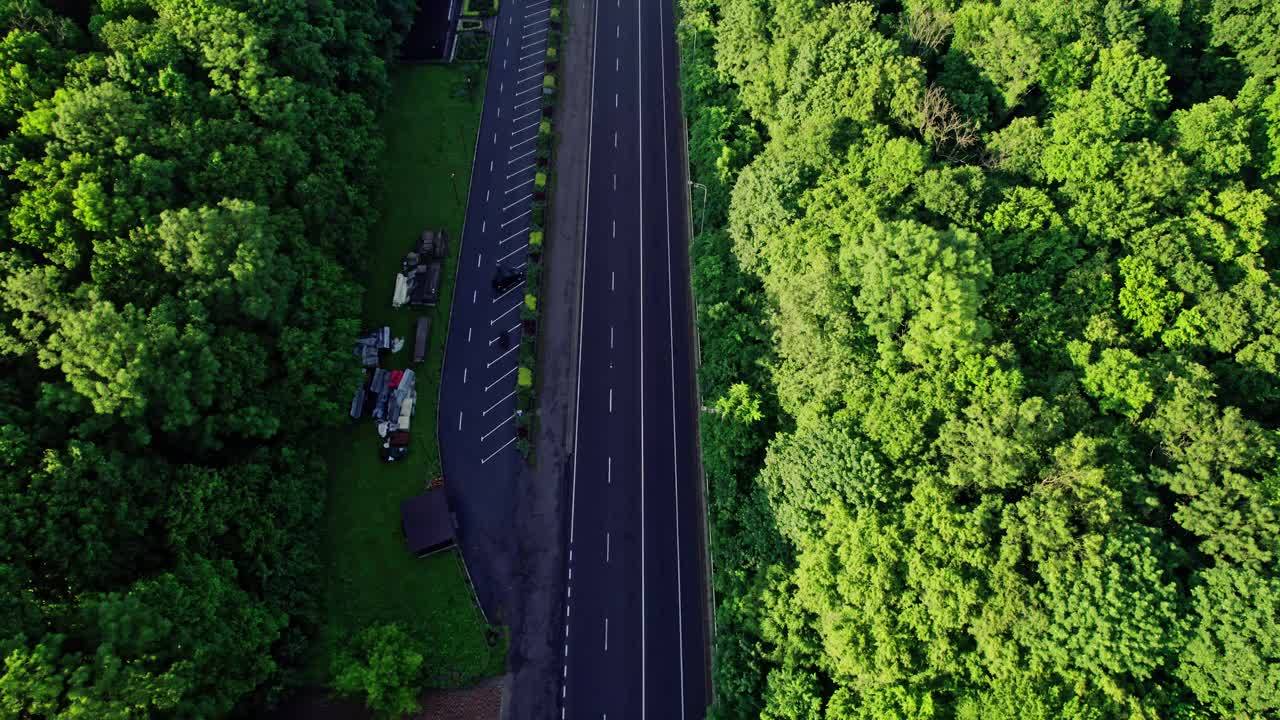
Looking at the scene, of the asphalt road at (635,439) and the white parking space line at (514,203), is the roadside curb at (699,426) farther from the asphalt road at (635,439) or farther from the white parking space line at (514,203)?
the white parking space line at (514,203)

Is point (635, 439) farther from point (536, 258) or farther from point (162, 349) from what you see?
point (162, 349)

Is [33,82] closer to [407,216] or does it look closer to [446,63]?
[407,216]

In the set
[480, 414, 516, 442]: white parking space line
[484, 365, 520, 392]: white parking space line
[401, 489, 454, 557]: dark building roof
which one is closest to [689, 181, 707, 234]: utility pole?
[484, 365, 520, 392]: white parking space line

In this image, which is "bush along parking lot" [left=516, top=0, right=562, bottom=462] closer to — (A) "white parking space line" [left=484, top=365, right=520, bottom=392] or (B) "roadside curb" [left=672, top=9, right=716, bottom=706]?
(A) "white parking space line" [left=484, top=365, right=520, bottom=392]

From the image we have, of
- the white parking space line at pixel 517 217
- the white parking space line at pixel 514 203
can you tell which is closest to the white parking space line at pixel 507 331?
the white parking space line at pixel 517 217

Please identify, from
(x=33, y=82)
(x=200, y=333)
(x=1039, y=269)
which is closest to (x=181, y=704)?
(x=200, y=333)

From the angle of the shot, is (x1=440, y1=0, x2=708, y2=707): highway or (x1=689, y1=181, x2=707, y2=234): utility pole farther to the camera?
(x1=689, y1=181, x2=707, y2=234): utility pole

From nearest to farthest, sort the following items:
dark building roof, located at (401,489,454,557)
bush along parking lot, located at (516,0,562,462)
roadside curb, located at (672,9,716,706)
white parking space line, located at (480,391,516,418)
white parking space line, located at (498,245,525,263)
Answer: roadside curb, located at (672,9,716,706) < dark building roof, located at (401,489,454,557) < bush along parking lot, located at (516,0,562,462) < white parking space line, located at (480,391,516,418) < white parking space line, located at (498,245,525,263)
